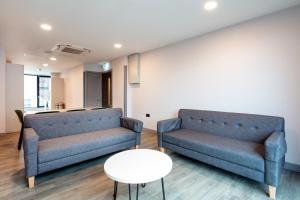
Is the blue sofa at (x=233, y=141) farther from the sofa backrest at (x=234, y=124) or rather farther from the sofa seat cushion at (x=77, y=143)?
the sofa seat cushion at (x=77, y=143)

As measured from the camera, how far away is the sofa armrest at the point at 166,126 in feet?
9.86

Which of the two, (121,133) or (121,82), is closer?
(121,133)

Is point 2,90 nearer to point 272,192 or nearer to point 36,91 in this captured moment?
point 272,192

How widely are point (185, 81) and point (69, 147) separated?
2661mm

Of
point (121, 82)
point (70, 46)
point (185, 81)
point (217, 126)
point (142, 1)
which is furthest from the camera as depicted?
point (121, 82)

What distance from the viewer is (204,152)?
238cm

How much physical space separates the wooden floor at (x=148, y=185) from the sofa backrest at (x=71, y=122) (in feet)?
2.02

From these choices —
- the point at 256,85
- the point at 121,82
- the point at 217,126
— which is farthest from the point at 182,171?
the point at 121,82

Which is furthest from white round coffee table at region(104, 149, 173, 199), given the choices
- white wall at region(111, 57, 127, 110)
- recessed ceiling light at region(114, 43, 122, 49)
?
white wall at region(111, 57, 127, 110)

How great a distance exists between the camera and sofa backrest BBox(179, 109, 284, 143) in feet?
7.66

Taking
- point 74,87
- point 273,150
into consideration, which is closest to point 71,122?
point 273,150

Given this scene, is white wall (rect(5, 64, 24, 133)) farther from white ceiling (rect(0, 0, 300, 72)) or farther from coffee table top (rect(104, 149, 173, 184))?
coffee table top (rect(104, 149, 173, 184))

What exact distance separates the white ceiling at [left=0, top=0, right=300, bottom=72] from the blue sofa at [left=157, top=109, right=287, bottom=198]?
160 centimetres

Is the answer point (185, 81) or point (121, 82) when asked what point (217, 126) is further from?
point (121, 82)
